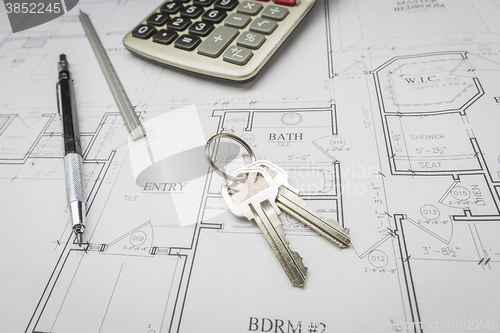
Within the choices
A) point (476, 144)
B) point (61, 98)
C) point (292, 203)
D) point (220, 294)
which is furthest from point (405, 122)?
point (61, 98)

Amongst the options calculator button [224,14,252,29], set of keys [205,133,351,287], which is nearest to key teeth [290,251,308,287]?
set of keys [205,133,351,287]

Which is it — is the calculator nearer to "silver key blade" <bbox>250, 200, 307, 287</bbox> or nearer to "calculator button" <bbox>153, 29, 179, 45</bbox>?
"calculator button" <bbox>153, 29, 179, 45</bbox>

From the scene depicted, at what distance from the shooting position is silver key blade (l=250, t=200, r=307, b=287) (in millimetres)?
328

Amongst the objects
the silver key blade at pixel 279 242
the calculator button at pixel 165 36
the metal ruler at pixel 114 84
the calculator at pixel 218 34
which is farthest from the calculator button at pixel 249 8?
the silver key blade at pixel 279 242

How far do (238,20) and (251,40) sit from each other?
0.06m

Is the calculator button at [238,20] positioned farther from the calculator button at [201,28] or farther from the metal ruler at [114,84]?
the metal ruler at [114,84]

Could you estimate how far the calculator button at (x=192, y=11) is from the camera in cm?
59

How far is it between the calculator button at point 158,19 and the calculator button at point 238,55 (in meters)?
0.16

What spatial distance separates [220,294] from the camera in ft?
1.09

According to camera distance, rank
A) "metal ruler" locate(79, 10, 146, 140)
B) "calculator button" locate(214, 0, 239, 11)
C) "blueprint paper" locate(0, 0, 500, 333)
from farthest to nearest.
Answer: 1. "calculator button" locate(214, 0, 239, 11)
2. "metal ruler" locate(79, 10, 146, 140)
3. "blueprint paper" locate(0, 0, 500, 333)

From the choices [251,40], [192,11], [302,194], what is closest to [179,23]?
[192,11]

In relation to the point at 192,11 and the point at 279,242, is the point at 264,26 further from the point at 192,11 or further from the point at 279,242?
the point at 279,242

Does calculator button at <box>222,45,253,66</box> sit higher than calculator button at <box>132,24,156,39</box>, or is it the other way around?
calculator button at <box>132,24,156,39</box>

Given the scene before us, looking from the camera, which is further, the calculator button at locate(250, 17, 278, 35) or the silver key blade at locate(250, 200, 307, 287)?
the calculator button at locate(250, 17, 278, 35)
